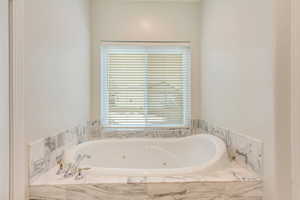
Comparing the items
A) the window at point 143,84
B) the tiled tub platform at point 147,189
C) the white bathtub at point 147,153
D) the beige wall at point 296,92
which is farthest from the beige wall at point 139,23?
the beige wall at point 296,92

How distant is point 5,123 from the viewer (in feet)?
4.34

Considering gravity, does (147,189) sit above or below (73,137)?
below

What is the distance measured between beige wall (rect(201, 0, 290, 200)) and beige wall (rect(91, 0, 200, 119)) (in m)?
0.35

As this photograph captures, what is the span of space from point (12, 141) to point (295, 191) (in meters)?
1.49

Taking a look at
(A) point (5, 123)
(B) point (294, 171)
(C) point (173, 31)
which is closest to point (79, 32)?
(C) point (173, 31)

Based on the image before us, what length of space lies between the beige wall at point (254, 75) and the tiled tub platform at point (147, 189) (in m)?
0.18

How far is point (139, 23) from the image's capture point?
123 inches

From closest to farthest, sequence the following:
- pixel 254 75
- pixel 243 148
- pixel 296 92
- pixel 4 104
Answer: pixel 296 92 → pixel 4 104 → pixel 254 75 → pixel 243 148

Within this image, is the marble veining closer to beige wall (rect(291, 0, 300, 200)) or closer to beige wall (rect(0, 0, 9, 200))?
beige wall (rect(0, 0, 9, 200))

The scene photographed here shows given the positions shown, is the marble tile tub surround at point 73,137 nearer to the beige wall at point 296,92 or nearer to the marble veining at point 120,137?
the marble veining at point 120,137

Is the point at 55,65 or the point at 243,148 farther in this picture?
the point at 55,65

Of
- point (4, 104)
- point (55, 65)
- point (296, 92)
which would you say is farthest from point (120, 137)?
point (296, 92)

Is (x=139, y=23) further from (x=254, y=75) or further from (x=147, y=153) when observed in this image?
(x=254, y=75)

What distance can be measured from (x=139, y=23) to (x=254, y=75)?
6.12ft
